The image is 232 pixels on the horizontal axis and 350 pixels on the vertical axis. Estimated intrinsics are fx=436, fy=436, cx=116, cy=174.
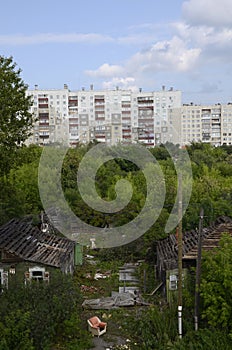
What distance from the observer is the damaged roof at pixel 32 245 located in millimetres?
14302

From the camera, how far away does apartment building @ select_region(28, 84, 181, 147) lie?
170 ft

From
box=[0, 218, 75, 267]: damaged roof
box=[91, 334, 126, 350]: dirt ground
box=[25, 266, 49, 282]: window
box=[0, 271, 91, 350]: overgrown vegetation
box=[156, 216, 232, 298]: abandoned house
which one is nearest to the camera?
box=[0, 271, 91, 350]: overgrown vegetation

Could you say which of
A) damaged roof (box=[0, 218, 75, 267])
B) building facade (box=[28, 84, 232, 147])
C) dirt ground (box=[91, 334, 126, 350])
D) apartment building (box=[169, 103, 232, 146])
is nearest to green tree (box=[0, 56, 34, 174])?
damaged roof (box=[0, 218, 75, 267])

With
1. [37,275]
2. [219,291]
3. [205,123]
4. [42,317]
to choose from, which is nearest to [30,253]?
[37,275]

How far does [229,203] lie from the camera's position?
21.0 m

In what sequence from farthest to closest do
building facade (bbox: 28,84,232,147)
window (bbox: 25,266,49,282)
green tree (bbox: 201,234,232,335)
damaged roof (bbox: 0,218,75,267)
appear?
1. building facade (bbox: 28,84,232,147)
2. damaged roof (bbox: 0,218,75,267)
3. window (bbox: 25,266,49,282)
4. green tree (bbox: 201,234,232,335)

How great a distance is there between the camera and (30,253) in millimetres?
14633

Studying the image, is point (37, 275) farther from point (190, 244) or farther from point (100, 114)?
point (100, 114)

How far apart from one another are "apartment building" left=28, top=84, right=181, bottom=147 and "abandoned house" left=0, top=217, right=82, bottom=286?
34706mm

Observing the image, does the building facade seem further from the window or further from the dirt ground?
the dirt ground

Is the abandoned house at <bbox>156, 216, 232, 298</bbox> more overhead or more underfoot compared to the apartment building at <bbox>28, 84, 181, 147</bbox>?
more underfoot

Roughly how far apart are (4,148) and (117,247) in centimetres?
867

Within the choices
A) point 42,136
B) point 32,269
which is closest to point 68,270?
point 32,269

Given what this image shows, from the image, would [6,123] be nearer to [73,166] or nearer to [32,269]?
[32,269]
